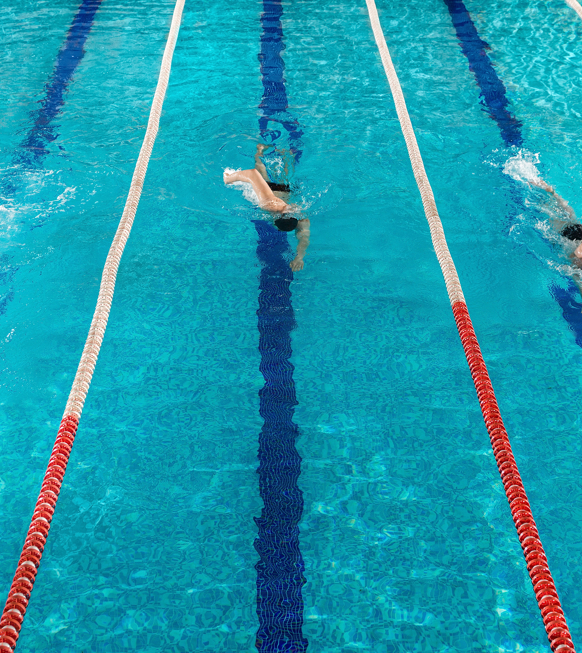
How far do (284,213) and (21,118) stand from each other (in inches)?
109

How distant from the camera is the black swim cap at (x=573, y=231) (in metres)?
3.93

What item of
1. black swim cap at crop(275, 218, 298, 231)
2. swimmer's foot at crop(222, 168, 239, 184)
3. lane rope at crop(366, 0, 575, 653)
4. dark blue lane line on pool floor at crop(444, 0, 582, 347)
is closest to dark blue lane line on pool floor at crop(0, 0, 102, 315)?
swimmer's foot at crop(222, 168, 239, 184)

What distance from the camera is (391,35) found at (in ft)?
22.0

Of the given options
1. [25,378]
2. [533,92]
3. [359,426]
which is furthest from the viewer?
[533,92]

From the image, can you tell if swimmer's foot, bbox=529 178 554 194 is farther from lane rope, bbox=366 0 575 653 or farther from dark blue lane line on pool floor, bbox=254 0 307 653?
dark blue lane line on pool floor, bbox=254 0 307 653

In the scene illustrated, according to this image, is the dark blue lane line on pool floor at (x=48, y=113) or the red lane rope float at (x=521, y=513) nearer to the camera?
the red lane rope float at (x=521, y=513)

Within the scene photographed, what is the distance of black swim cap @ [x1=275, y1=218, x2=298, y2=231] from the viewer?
13.3 ft

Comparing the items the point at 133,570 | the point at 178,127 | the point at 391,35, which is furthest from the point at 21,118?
the point at 133,570

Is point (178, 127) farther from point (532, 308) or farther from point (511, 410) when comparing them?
point (511, 410)

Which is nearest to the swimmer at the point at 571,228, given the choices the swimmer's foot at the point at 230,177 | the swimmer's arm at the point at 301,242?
the swimmer's arm at the point at 301,242

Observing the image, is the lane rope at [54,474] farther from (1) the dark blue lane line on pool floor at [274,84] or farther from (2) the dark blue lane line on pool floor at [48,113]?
(1) the dark blue lane line on pool floor at [274,84]

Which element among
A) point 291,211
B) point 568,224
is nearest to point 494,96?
point 568,224

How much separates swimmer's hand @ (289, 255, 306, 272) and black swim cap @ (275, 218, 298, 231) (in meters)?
0.21

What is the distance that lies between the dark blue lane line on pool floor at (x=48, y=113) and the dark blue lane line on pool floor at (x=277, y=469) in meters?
1.59
